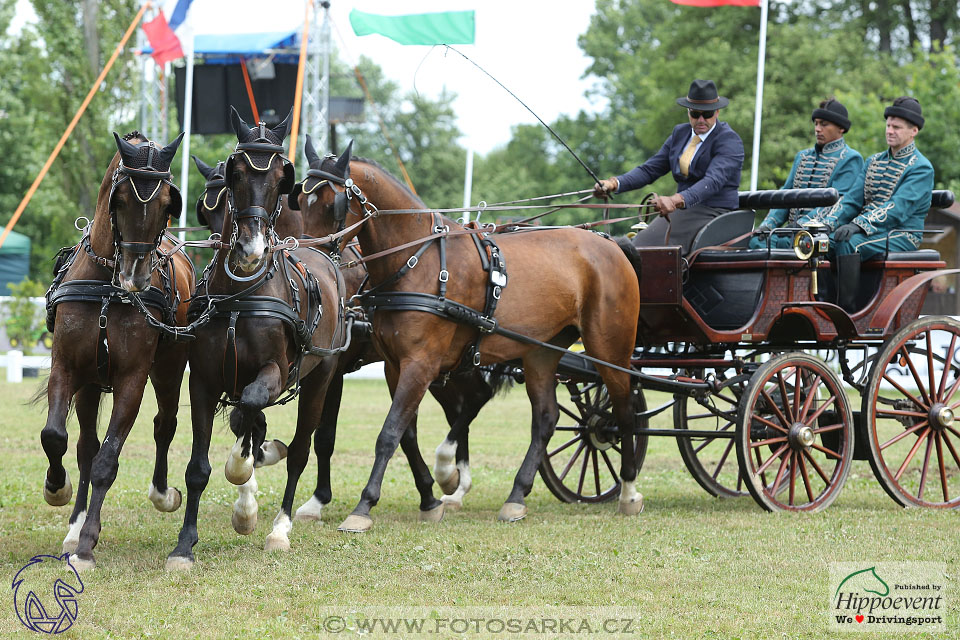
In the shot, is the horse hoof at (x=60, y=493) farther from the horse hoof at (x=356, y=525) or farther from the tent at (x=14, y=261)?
the tent at (x=14, y=261)

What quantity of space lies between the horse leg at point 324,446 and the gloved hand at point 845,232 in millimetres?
3637

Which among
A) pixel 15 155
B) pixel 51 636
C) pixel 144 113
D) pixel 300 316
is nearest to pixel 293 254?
pixel 300 316

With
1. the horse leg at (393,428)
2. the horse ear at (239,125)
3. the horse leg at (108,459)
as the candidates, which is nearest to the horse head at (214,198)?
the horse ear at (239,125)

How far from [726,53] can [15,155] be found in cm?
2193

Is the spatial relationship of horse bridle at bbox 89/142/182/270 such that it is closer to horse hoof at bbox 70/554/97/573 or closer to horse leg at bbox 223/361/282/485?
horse leg at bbox 223/361/282/485

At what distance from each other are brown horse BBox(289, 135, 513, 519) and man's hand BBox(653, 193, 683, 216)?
1.68 m

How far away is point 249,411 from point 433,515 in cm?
221

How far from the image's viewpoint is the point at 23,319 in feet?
70.7

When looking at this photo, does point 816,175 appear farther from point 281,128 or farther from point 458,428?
point 281,128

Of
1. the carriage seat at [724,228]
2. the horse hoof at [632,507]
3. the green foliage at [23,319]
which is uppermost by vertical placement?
the carriage seat at [724,228]

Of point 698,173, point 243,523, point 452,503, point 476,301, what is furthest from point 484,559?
point 698,173

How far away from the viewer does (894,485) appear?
27.1ft

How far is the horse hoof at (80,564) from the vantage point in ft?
18.6

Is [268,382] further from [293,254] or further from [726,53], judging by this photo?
[726,53]
